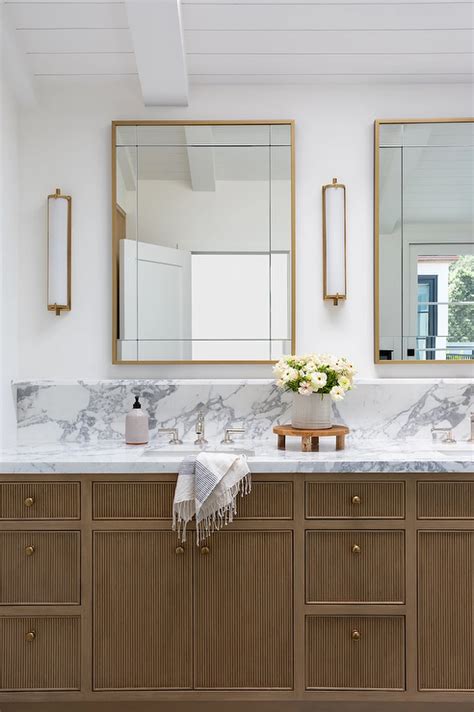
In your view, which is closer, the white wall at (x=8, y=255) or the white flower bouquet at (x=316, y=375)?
the white flower bouquet at (x=316, y=375)

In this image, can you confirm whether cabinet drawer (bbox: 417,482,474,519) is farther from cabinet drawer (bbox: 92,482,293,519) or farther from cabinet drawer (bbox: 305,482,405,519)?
cabinet drawer (bbox: 92,482,293,519)

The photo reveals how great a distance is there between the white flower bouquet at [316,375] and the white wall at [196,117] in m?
A: 0.27

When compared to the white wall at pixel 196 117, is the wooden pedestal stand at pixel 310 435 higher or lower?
lower

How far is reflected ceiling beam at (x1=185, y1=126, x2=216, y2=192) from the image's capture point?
2.64 meters

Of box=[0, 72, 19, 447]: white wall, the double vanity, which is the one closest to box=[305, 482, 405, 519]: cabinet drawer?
the double vanity

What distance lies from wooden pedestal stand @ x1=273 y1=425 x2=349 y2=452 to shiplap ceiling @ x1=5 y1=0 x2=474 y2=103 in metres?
1.61

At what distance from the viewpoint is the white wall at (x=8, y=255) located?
2.46 metres

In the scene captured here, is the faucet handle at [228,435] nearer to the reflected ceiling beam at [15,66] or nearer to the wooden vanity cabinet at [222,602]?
the wooden vanity cabinet at [222,602]

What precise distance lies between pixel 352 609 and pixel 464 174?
1967 millimetres

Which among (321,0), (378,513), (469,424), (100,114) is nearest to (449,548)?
(378,513)

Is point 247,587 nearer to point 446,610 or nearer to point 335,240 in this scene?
point 446,610

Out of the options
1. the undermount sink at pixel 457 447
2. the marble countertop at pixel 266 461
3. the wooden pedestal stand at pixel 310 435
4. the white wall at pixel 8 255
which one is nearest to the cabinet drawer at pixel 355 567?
the marble countertop at pixel 266 461

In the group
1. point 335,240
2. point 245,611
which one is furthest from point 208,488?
point 335,240

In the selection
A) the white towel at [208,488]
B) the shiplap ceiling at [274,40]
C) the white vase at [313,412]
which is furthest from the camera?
the white vase at [313,412]
